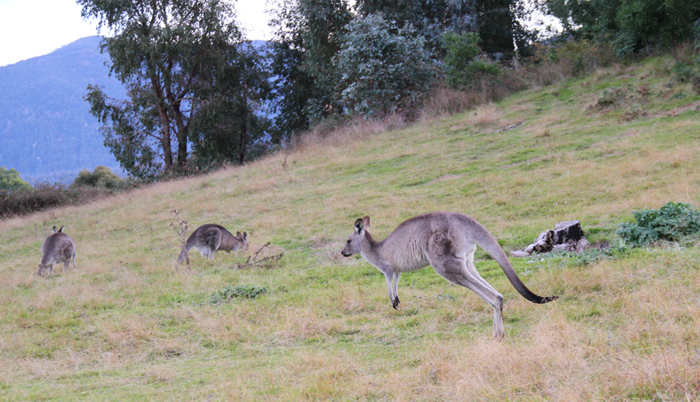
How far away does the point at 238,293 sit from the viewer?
841 cm

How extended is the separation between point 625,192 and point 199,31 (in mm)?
23984

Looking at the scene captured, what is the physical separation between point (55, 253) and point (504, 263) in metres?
9.84

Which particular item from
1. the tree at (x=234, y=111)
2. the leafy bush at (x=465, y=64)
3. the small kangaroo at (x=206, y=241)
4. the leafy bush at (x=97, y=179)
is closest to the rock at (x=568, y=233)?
the small kangaroo at (x=206, y=241)

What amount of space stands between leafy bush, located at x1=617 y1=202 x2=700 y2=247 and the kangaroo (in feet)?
34.2

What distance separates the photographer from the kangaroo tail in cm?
522

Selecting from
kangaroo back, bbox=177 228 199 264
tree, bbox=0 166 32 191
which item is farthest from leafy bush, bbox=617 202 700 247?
tree, bbox=0 166 32 191

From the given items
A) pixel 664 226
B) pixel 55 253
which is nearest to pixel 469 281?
pixel 664 226

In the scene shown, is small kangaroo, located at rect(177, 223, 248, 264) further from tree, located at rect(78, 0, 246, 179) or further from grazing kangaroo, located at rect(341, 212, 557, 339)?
tree, located at rect(78, 0, 246, 179)

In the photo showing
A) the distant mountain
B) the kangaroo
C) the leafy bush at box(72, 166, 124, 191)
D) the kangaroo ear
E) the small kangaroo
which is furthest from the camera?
the distant mountain

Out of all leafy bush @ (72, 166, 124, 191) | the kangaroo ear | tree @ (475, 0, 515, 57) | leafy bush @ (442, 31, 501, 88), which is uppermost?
tree @ (475, 0, 515, 57)

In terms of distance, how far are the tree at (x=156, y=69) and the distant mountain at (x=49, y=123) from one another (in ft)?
264

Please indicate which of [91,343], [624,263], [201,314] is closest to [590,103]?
[624,263]

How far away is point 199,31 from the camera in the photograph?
1161 inches

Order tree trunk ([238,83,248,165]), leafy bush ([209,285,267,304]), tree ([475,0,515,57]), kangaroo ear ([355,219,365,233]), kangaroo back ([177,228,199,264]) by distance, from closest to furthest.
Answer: kangaroo ear ([355,219,365,233]) → leafy bush ([209,285,267,304]) → kangaroo back ([177,228,199,264]) → tree ([475,0,515,57]) → tree trunk ([238,83,248,165])
